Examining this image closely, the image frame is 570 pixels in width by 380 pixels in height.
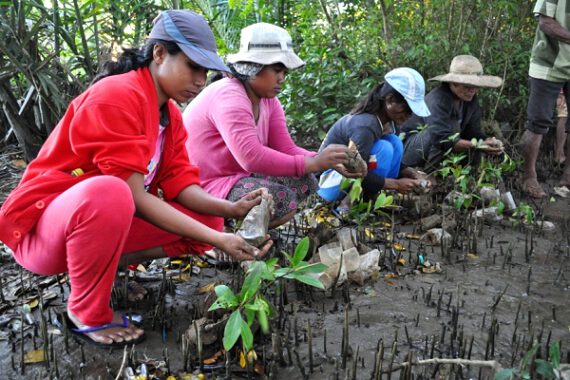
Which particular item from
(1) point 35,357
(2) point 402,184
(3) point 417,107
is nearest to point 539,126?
(2) point 402,184

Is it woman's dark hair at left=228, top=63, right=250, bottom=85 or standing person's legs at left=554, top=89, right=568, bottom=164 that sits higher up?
woman's dark hair at left=228, top=63, right=250, bottom=85

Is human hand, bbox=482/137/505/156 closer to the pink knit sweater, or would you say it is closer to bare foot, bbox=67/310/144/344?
the pink knit sweater

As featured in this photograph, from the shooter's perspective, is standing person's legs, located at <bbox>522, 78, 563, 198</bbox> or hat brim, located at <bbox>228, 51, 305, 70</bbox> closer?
hat brim, located at <bbox>228, 51, 305, 70</bbox>

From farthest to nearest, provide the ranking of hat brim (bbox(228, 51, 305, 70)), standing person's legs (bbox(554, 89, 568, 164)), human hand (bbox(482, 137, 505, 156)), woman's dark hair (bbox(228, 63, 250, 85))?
standing person's legs (bbox(554, 89, 568, 164)) → human hand (bbox(482, 137, 505, 156)) → woman's dark hair (bbox(228, 63, 250, 85)) → hat brim (bbox(228, 51, 305, 70))

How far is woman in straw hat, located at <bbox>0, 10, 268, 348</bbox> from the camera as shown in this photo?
2.00 metres

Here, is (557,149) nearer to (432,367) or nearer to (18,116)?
(432,367)

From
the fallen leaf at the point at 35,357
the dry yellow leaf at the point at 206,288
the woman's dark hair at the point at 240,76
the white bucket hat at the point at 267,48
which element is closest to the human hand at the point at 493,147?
the white bucket hat at the point at 267,48

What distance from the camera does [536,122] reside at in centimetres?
436

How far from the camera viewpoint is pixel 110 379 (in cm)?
195

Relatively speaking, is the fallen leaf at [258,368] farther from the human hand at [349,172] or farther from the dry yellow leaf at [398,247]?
the dry yellow leaf at [398,247]

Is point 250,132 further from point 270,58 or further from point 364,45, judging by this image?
point 364,45

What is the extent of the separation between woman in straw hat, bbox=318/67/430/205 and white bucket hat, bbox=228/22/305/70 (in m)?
0.76

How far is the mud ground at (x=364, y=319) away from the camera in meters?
2.00

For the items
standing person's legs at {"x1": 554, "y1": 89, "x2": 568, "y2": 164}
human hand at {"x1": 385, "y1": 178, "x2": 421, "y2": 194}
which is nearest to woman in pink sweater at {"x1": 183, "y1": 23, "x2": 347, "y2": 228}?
human hand at {"x1": 385, "y1": 178, "x2": 421, "y2": 194}
